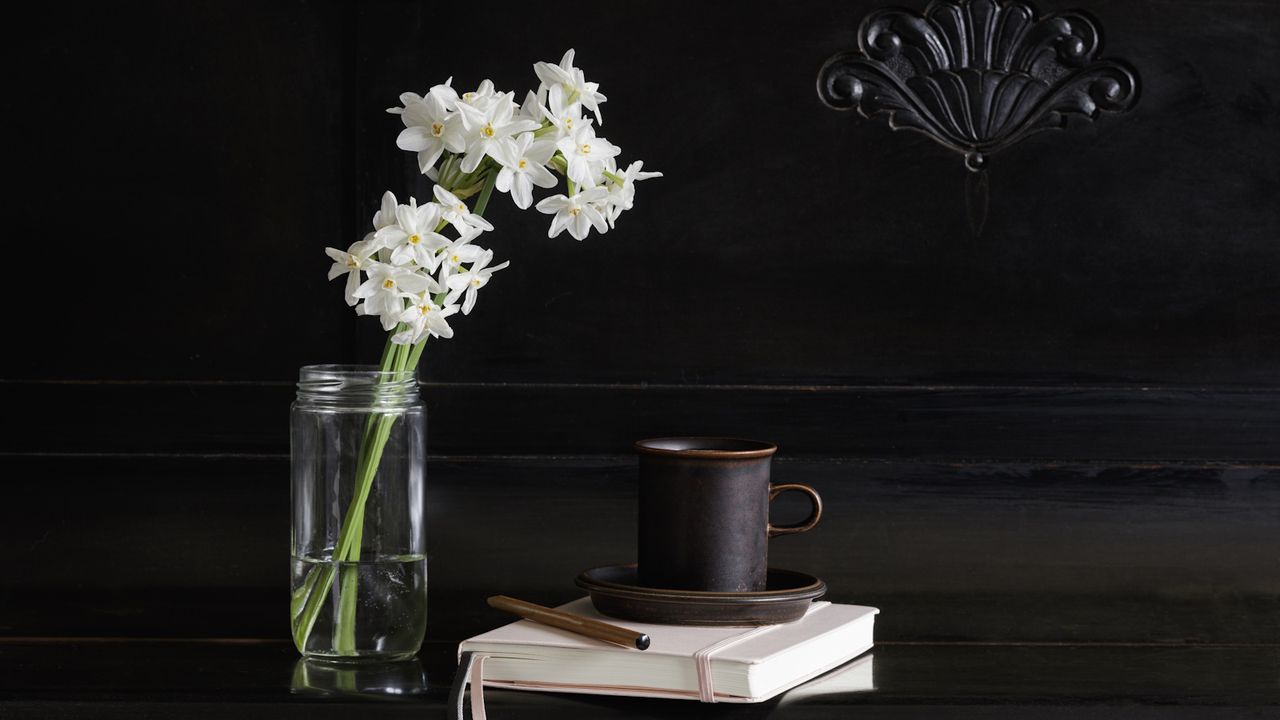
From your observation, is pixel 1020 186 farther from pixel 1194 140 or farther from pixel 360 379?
pixel 360 379

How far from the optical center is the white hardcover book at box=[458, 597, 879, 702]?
85 centimetres

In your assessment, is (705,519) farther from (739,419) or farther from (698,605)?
(739,419)

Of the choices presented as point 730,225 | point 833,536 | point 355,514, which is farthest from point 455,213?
point 833,536

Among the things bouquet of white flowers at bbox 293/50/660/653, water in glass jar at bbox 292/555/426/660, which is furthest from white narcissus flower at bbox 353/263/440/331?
water in glass jar at bbox 292/555/426/660

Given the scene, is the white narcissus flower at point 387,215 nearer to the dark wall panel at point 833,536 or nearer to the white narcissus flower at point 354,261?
the white narcissus flower at point 354,261

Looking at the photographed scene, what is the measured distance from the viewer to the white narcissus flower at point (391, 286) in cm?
91

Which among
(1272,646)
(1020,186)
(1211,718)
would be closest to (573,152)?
(1020,186)

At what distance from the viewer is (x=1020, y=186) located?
121 cm

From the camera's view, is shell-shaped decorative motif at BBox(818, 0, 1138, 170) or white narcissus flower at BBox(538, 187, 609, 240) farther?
shell-shaped decorative motif at BBox(818, 0, 1138, 170)

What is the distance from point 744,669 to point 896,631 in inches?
15.5

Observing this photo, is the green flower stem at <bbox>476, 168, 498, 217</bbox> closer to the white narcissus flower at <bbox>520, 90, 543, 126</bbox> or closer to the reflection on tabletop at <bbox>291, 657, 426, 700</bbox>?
the white narcissus flower at <bbox>520, 90, 543, 126</bbox>

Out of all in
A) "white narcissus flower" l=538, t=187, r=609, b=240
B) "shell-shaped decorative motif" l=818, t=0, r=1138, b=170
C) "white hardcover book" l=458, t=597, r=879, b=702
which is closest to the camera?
"white hardcover book" l=458, t=597, r=879, b=702

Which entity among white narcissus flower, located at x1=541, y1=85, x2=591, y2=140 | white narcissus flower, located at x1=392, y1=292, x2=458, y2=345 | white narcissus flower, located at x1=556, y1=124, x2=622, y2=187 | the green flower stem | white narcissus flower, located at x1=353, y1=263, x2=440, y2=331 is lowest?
white narcissus flower, located at x1=392, y1=292, x2=458, y2=345

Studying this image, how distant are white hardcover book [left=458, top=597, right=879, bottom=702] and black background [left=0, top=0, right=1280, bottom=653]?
0.29m
